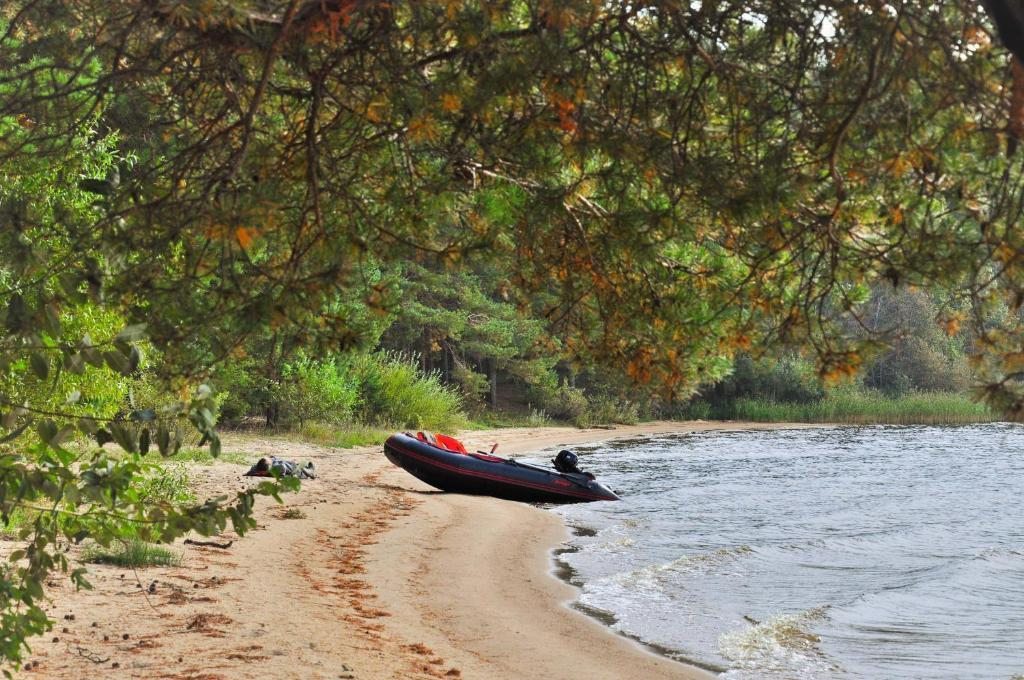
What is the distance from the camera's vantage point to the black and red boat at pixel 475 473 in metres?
17.0

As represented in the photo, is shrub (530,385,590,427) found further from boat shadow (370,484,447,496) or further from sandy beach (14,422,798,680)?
sandy beach (14,422,798,680)

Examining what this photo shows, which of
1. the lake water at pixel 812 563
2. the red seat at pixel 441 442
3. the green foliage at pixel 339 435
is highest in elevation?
the red seat at pixel 441 442

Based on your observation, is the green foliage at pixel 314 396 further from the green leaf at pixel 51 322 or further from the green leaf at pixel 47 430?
the green leaf at pixel 47 430

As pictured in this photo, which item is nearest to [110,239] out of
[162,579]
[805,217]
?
[805,217]

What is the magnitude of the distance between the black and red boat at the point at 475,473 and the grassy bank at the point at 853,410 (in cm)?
2696

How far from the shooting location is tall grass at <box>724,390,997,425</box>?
4303 cm

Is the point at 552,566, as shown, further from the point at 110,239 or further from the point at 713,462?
the point at 713,462

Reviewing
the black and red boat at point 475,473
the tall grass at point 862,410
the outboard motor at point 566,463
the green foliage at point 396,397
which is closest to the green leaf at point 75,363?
the black and red boat at point 475,473

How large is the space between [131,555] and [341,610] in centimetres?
155

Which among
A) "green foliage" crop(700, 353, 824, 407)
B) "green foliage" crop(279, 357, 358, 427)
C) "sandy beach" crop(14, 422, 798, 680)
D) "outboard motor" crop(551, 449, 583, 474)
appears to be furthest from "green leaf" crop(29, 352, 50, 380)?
"green foliage" crop(700, 353, 824, 407)

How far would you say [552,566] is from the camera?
12.2 meters

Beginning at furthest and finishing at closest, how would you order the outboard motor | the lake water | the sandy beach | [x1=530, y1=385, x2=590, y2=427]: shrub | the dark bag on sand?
[x1=530, y1=385, x2=590, y2=427]: shrub, the outboard motor, the dark bag on sand, the lake water, the sandy beach

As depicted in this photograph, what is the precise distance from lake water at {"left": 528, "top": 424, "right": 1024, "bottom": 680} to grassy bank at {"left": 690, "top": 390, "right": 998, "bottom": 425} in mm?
16518

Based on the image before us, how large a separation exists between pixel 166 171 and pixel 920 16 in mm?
2926
